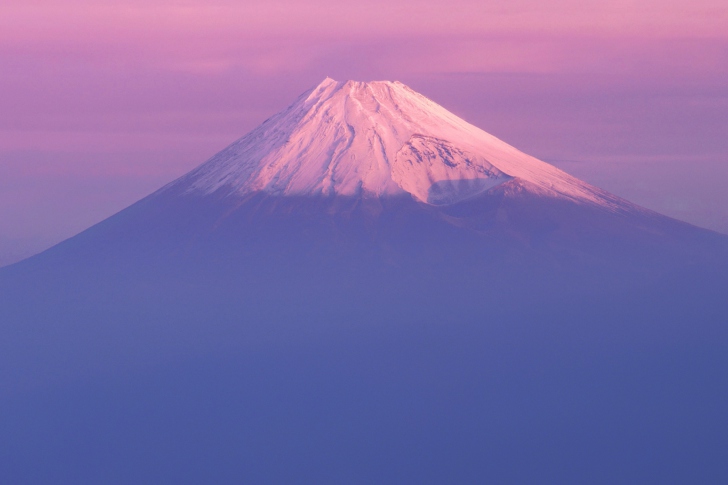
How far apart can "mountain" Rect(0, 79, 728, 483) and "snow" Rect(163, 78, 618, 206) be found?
0.17 m

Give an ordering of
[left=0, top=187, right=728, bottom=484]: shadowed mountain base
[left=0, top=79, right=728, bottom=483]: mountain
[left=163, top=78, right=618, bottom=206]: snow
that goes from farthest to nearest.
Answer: [left=163, top=78, right=618, bottom=206]: snow → [left=0, top=79, right=728, bottom=483]: mountain → [left=0, top=187, right=728, bottom=484]: shadowed mountain base

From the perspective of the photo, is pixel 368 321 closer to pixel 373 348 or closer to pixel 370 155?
pixel 373 348

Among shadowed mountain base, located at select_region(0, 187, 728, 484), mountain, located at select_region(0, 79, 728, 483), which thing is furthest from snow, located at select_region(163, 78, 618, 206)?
shadowed mountain base, located at select_region(0, 187, 728, 484)

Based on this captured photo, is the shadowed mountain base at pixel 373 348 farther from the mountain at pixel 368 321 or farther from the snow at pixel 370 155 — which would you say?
the snow at pixel 370 155

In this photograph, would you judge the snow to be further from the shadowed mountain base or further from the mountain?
the shadowed mountain base

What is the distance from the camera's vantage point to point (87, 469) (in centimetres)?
8094

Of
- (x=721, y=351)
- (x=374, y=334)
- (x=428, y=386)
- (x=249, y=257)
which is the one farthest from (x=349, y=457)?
(x=721, y=351)

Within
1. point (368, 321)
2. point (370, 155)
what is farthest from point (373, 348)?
point (370, 155)

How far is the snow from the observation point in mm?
90750

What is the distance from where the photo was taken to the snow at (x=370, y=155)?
90750mm

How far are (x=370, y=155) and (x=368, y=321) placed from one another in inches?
511

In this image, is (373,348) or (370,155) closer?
(370,155)

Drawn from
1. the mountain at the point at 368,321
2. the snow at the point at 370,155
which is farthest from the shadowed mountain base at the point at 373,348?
the snow at the point at 370,155

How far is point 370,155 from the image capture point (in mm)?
90562
